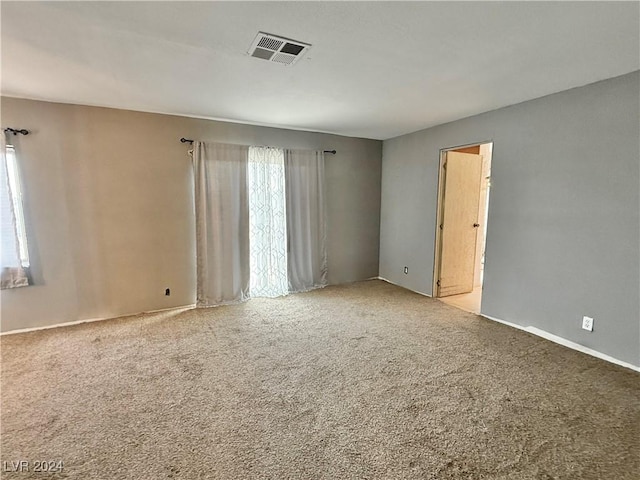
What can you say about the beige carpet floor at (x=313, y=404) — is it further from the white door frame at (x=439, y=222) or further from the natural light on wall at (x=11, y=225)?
the white door frame at (x=439, y=222)

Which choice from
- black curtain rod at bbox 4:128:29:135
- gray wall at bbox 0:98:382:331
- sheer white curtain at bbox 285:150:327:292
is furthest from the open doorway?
black curtain rod at bbox 4:128:29:135

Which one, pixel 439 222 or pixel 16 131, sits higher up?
pixel 16 131

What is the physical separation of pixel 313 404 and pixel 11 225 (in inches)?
133

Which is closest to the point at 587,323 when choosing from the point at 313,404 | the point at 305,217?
the point at 313,404

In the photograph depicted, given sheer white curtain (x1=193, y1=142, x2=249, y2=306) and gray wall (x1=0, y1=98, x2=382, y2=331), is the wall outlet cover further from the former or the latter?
gray wall (x1=0, y1=98, x2=382, y2=331)

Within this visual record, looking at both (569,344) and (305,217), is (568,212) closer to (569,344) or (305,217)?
(569,344)

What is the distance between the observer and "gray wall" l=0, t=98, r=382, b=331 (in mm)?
3133

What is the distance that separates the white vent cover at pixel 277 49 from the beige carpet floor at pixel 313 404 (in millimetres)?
2378

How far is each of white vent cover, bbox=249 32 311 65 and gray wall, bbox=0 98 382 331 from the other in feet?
6.55

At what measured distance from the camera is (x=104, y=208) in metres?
3.42

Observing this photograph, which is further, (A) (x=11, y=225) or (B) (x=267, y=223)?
(B) (x=267, y=223)

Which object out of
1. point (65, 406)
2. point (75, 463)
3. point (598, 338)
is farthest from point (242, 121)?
point (598, 338)

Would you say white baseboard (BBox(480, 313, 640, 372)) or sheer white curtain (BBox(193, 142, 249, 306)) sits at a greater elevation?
sheer white curtain (BBox(193, 142, 249, 306))

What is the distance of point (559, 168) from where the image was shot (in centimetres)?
285
